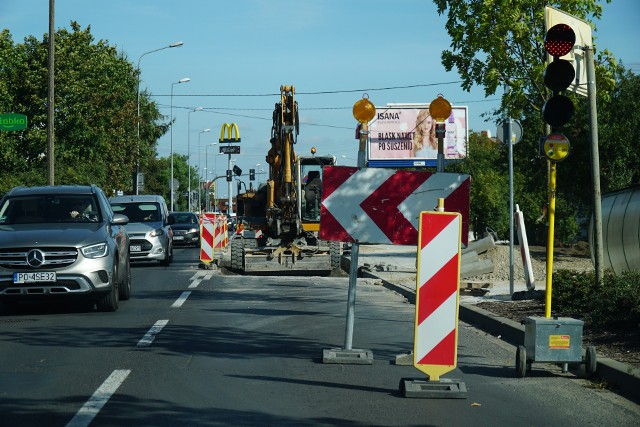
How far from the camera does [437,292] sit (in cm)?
795

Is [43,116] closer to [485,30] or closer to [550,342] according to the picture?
[485,30]

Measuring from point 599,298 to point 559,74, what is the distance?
11.5 feet


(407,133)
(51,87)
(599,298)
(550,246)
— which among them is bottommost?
(599,298)

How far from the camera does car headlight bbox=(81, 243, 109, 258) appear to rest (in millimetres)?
13328

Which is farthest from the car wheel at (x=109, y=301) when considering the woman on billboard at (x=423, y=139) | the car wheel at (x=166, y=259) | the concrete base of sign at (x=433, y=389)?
the woman on billboard at (x=423, y=139)

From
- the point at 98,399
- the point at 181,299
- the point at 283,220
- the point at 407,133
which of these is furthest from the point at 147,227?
the point at 407,133

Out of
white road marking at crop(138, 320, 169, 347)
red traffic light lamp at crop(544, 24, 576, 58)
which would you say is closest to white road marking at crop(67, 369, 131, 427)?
white road marking at crop(138, 320, 169, 347)

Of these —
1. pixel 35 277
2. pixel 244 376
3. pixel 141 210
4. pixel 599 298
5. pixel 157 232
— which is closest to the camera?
pixel 244 376

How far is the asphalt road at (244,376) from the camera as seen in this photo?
23.0 feet

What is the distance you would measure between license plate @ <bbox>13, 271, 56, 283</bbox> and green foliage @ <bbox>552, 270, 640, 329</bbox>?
6.48 metres

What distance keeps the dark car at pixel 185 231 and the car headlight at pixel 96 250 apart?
99.1 ft

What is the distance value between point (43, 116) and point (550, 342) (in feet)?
131

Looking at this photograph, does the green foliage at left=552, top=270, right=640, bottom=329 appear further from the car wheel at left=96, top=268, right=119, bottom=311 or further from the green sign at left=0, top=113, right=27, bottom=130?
the green sign at left=0, top=113, right=27, bottom=130

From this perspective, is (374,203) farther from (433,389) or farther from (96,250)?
(96,250)
